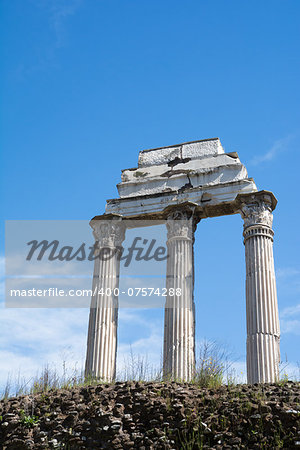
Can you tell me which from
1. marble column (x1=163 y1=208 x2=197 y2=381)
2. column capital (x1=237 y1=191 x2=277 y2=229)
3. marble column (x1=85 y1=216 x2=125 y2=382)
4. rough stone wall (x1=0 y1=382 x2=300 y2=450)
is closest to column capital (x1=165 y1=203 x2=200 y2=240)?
marble column (x1=163 y1=208 x2=197 y2=381)

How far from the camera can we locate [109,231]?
57.5 feet

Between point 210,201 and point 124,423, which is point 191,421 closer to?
point 124,423

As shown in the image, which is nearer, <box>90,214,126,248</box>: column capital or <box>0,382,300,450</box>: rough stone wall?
<box>0,382,300,450</box>: rough stone wall

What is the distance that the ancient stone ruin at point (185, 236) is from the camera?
15.0 metres

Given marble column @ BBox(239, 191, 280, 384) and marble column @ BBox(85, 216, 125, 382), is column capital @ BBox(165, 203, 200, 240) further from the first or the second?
marble column @ BBox(85, 216, 125, 382)

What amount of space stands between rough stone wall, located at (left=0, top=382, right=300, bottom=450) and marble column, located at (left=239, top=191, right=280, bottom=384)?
3122 millimetres

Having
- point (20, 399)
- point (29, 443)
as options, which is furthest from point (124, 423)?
point (20, 399)

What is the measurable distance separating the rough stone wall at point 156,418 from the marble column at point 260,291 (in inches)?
123

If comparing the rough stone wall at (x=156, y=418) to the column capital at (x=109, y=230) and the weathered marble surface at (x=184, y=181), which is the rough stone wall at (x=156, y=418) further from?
the weathered marble surface at (x=184, y=181)

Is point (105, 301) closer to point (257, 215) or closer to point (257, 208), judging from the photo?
point (257, 215)

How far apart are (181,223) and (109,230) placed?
2.15 metres

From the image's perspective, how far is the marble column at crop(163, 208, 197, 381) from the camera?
14914 mm

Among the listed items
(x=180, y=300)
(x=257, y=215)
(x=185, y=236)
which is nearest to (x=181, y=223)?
(x=185, y=236)

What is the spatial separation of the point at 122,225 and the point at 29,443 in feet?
27.2
